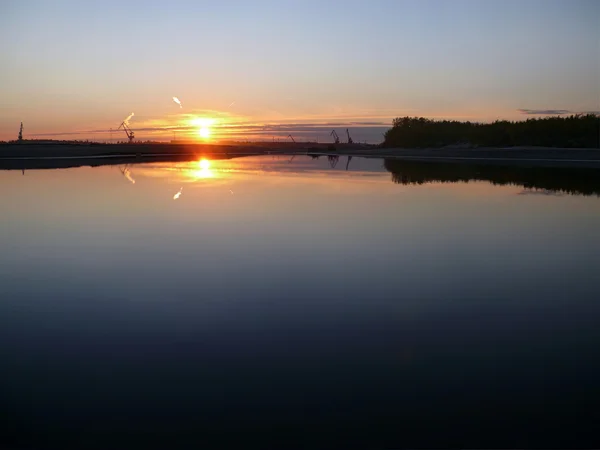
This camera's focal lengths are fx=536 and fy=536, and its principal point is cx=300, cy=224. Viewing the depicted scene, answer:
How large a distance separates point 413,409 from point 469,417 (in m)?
0.49

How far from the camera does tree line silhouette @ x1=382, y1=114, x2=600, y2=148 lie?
70.6 m

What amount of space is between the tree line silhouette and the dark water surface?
64711mm

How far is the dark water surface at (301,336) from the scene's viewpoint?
4676 millimetres

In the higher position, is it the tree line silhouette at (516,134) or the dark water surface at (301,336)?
the tree line silhouette at (516,134)

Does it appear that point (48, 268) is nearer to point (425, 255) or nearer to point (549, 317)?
point (425, 255)

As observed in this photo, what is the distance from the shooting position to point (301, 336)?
21.8 ft

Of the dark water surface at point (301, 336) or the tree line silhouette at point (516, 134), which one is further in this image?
the tree line silhouette at point (516, 134)

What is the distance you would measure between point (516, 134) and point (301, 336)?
8242cm

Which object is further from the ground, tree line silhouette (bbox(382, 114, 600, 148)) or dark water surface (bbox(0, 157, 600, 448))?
tree line silhouette (bbox(382, 114, 600, 148))

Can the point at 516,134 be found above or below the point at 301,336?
above

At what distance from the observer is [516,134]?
80.8 m

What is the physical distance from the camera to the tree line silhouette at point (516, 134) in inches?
2781

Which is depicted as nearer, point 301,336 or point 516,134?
point 301,336

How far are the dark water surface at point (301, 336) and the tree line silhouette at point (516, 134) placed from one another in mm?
64711
